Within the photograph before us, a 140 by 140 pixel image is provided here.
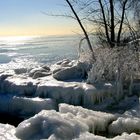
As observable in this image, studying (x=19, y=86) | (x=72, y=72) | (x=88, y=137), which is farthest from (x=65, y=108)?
(x=72, y=72)

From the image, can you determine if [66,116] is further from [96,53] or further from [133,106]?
[96,53]

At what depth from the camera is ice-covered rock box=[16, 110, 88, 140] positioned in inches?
380

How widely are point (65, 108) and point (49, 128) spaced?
8.69ft

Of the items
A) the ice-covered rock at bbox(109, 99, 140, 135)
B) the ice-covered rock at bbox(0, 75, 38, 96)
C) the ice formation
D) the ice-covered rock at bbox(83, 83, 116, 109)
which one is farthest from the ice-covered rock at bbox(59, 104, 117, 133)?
the ice-covered rock at bbox(0, 75, 38, 96)

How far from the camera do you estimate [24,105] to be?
15.0 metres

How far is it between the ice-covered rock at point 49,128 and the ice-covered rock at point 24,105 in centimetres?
412

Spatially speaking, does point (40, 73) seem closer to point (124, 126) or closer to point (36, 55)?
point (124, 126)

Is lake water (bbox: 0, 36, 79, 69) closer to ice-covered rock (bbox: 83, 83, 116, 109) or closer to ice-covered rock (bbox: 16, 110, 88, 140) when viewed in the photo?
ice-covered rock (bbox: 83, 83, 116, 109)

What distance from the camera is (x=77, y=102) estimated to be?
48.4 ft

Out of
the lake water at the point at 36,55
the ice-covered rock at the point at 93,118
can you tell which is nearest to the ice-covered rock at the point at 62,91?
the ice-covered rock at the point at 93,118

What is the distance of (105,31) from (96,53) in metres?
4.11

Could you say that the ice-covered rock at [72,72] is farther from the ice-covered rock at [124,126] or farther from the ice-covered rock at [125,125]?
the ice-covered rock at [124,126]

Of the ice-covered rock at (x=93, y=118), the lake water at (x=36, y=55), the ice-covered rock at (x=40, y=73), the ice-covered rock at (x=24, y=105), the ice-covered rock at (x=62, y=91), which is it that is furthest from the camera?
the lake water at (x=36, y=55)

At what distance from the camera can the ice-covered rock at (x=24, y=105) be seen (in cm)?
1456
